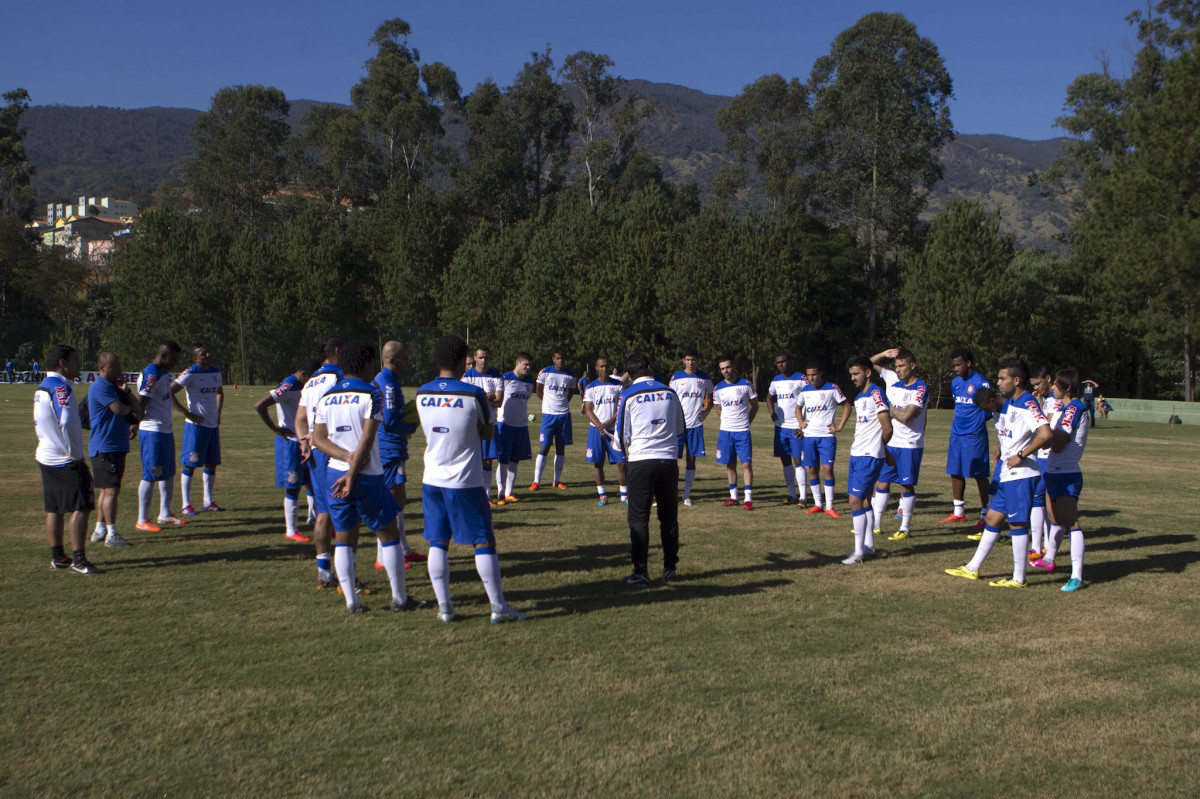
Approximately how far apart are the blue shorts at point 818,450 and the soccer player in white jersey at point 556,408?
3.69 m

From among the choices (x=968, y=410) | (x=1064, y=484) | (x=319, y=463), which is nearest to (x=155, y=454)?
(x=319, y=463)

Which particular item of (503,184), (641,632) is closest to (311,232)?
(503,184)

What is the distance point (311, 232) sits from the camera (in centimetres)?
5625

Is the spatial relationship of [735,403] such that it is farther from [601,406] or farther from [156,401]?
[156,401]

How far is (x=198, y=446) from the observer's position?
11.1 meters

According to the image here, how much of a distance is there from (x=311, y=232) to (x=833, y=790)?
57014mm

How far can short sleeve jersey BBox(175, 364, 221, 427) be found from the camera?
428 inches

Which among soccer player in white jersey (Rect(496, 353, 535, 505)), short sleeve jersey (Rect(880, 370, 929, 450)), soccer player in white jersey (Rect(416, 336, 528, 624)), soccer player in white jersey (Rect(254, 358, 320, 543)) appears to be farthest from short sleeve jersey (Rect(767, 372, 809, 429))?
soccer player in white jersey (Rect(416, 336, 528, 624))

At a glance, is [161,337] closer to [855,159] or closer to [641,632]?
[855,159]

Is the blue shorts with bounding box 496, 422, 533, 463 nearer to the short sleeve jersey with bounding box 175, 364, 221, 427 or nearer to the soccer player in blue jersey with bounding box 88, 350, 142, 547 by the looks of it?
the short sleeve jersey with bounding box 175, 364, 221, 427

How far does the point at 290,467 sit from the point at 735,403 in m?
5.85

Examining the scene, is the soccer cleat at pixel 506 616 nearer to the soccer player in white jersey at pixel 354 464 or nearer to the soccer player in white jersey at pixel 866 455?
the soccer player in white jersey at pixel 354 464

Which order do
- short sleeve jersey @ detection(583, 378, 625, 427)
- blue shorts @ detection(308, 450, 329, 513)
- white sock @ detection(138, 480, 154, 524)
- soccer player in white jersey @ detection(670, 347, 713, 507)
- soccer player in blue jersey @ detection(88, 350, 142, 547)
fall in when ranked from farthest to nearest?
short sleeve jersey @ detection(583, 378, 625, 427)
soccer player in white jersey @ detection(670, 347, 713, 507)
white sock @ detection(138, 480, 154, 524)
soccer player in blue jersey @ detection(88, 350, 142, 547)
blue shorts @ detection(308, 450, 329, 513)

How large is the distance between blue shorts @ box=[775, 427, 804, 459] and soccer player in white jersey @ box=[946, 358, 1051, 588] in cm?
423
